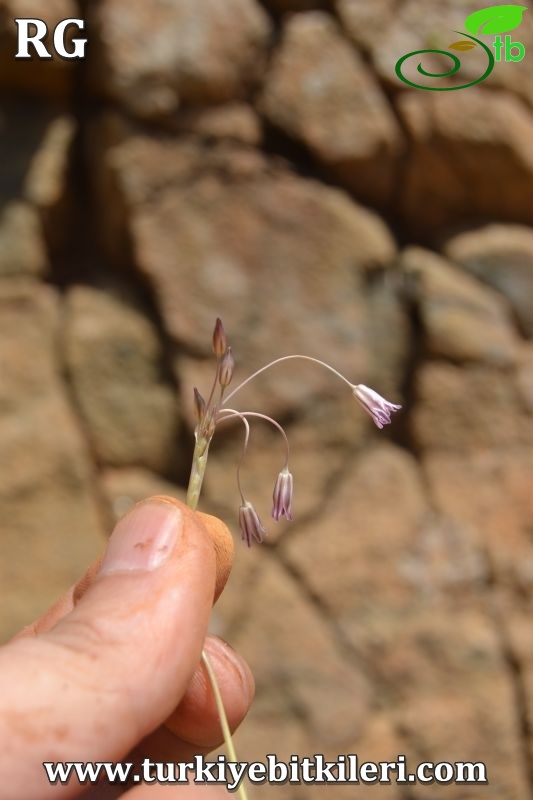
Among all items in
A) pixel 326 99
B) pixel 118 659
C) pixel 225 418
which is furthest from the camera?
pixel 326 99

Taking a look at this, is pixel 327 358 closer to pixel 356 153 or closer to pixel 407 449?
pixel 407 449

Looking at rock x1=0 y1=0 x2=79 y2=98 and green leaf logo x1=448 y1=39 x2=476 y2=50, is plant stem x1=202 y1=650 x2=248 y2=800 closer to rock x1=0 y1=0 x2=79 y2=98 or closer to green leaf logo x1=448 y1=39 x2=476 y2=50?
rock x1=0 y1=0 x2=79 y2=98

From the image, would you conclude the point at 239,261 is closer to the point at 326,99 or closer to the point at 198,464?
the point at 326,99

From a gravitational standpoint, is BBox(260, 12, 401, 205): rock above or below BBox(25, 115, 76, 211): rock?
above

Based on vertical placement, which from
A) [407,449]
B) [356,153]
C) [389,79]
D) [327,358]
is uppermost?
[389,79]

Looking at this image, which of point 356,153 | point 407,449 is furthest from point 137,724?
point 356,153

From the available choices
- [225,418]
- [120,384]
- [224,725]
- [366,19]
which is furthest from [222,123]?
[224,725]

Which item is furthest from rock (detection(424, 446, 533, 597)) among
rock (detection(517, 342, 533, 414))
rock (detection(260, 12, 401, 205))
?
rock (detection(260, 12, 401, 205))
